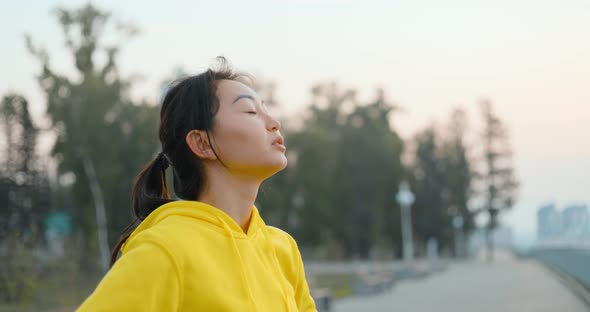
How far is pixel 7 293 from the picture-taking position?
12312 mm

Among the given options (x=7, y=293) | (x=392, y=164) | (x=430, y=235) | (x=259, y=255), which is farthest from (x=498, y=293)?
(x=430, y=235)

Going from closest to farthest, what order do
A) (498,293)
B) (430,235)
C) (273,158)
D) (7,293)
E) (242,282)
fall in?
1. (242,282)
2. (273,158)
3. (7,293)
4. (498,293)
5. (430,235)

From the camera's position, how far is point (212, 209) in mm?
1913

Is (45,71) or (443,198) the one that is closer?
(45,71)

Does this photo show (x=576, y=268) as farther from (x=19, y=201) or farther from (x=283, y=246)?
(x=283, y=246)

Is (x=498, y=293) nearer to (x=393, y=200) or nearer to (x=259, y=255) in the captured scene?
(x=259, y=255)

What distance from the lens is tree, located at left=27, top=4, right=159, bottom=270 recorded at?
1030 inches

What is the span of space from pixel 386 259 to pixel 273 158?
48.0 metres

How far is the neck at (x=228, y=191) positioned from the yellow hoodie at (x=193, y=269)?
0.06m

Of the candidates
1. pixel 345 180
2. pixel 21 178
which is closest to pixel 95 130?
pixel 21 178

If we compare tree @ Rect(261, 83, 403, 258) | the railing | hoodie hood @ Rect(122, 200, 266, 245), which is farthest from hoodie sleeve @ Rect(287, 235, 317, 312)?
tree @ Rect(261, 83, 403, 258)

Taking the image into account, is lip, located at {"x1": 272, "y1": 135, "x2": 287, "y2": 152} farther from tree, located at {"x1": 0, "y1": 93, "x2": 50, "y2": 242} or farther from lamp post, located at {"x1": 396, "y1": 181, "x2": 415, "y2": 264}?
lamp post, located at {"x1": 396, "y1": 181, "x2": 415, "y2": 264}

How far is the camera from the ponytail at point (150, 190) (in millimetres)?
2037

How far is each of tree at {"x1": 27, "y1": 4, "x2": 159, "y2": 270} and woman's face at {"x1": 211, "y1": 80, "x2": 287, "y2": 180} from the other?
23.3 m
